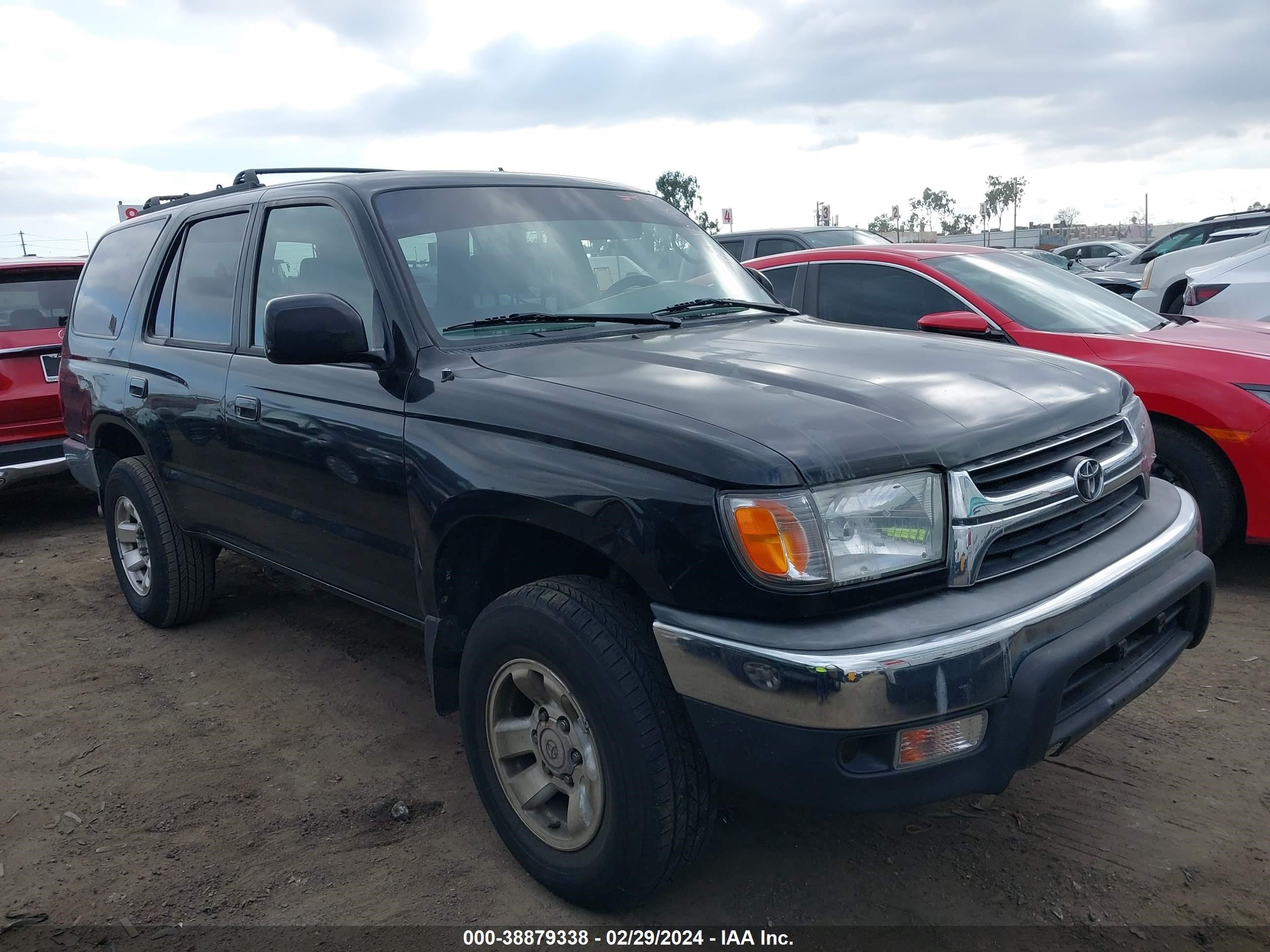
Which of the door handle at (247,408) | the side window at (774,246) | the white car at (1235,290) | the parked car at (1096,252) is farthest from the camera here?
the parked car at (1096,252)

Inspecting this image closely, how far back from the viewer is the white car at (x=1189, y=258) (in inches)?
444

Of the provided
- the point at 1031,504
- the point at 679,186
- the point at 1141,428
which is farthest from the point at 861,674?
the point at 679,186

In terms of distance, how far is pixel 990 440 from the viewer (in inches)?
91.7

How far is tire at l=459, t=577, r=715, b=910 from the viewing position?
225 centimetres

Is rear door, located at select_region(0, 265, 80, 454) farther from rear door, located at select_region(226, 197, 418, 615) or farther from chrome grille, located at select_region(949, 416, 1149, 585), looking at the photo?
chrome grille, located at select_region(949, 416, 1149, 585)

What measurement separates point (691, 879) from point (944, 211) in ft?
323

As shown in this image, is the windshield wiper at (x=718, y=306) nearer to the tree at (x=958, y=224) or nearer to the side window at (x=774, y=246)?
the side window at (x=774, y=246)

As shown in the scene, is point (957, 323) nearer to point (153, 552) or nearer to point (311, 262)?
point (311, 262)

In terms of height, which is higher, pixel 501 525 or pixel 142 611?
pixel 501 525

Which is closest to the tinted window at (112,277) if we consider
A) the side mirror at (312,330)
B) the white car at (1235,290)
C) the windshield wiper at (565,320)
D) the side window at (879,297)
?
the side mirror at (312,330)

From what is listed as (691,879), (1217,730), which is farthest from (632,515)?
(1217,730)

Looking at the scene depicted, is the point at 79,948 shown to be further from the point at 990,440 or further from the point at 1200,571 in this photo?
the point at 1200,571

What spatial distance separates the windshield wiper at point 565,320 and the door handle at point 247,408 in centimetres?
97

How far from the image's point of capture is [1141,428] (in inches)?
119
